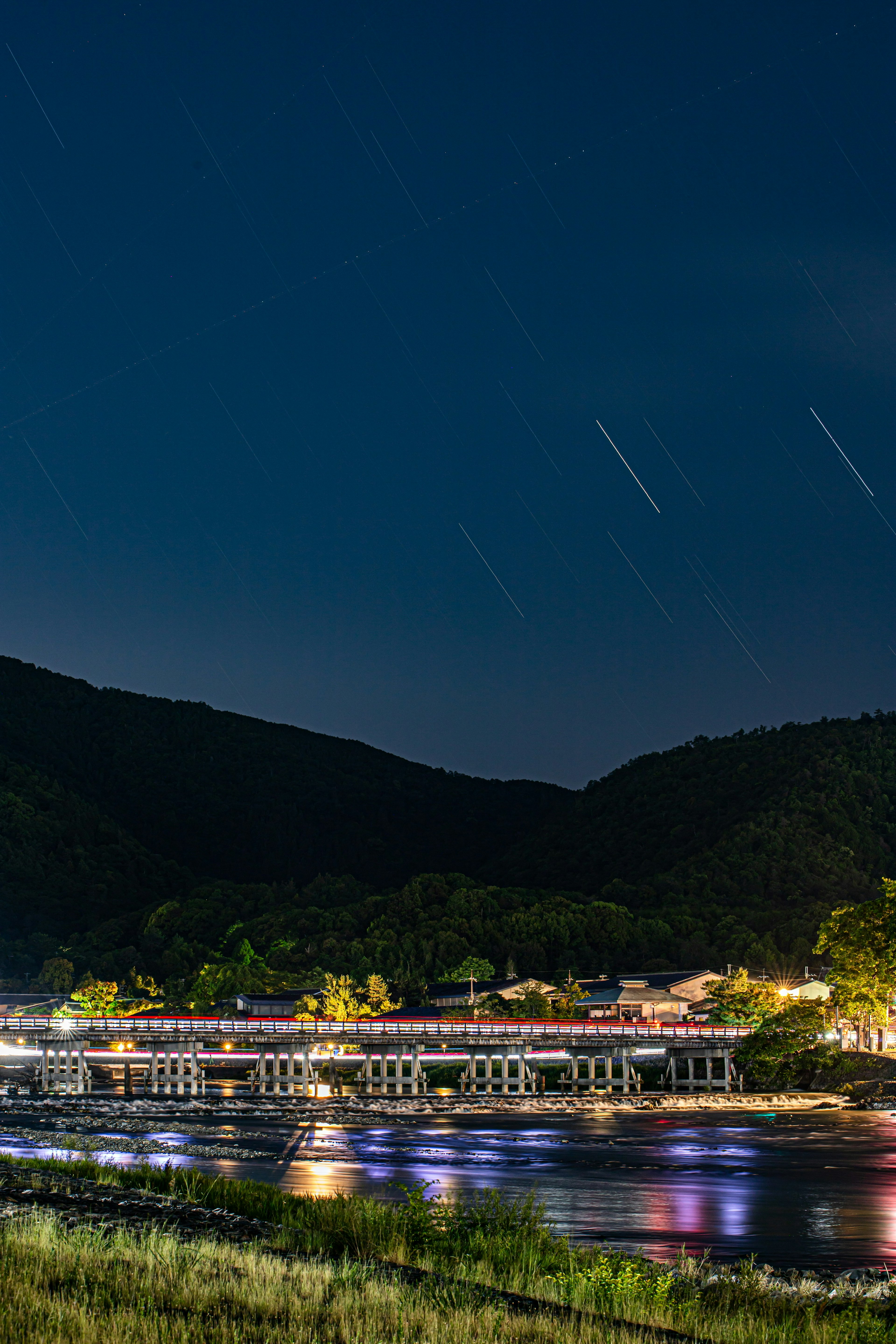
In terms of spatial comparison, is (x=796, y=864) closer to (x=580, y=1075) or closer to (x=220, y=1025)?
(x=580, y=1075)

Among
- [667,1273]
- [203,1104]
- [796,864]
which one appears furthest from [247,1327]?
[796,864]

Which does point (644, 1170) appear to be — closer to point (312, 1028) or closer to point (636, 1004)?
point (312, 1028)

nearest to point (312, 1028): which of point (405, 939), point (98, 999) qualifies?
point (98, 999)

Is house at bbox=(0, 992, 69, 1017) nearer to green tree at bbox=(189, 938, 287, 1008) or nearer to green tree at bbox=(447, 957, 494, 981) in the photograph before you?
green tree at bbox=(189, 938, 287, 1008)

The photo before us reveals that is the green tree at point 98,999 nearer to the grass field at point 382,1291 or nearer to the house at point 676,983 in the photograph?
the house at point 676,983

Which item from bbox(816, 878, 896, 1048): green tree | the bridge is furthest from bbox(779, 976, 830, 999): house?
bbox(816, 878, 896, 1048): green tree
